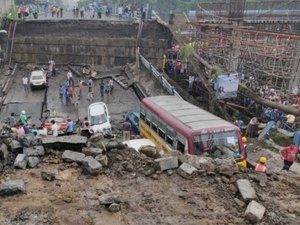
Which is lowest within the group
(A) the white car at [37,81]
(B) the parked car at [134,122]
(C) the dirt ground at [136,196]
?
(B) the parked car at [134,122]

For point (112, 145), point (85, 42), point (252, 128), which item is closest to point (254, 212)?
point (112, 145)

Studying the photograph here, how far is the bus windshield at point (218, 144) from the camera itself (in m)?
12.0

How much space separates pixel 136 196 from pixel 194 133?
15.5ft

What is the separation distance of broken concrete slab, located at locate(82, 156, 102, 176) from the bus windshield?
14.4 feet

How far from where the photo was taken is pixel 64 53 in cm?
3459

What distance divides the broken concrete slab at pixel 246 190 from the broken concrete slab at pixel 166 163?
1.49 m

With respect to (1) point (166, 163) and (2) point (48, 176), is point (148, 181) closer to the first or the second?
(1) point (166, 163)

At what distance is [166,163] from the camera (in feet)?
27.9

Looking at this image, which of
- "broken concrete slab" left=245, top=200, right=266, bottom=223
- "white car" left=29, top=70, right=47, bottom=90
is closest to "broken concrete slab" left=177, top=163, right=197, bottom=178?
"broken concrete slab" left=245, top=200, right=266, bottom=223

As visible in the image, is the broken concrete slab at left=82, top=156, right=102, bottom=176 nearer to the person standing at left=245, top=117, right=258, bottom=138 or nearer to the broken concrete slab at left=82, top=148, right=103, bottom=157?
the broken concrete slab at left=82, top=148, right=103, bottom=157

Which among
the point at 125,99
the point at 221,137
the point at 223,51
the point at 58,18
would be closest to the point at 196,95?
the point at 223,51

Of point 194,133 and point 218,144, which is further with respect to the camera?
point 218,144

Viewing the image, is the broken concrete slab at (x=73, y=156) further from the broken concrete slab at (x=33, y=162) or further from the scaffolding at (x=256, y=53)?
the scaffolding at (x=256, y=53)

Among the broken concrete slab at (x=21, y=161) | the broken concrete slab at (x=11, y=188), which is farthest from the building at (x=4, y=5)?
the broken concrete slab at (x=11, y=188)
